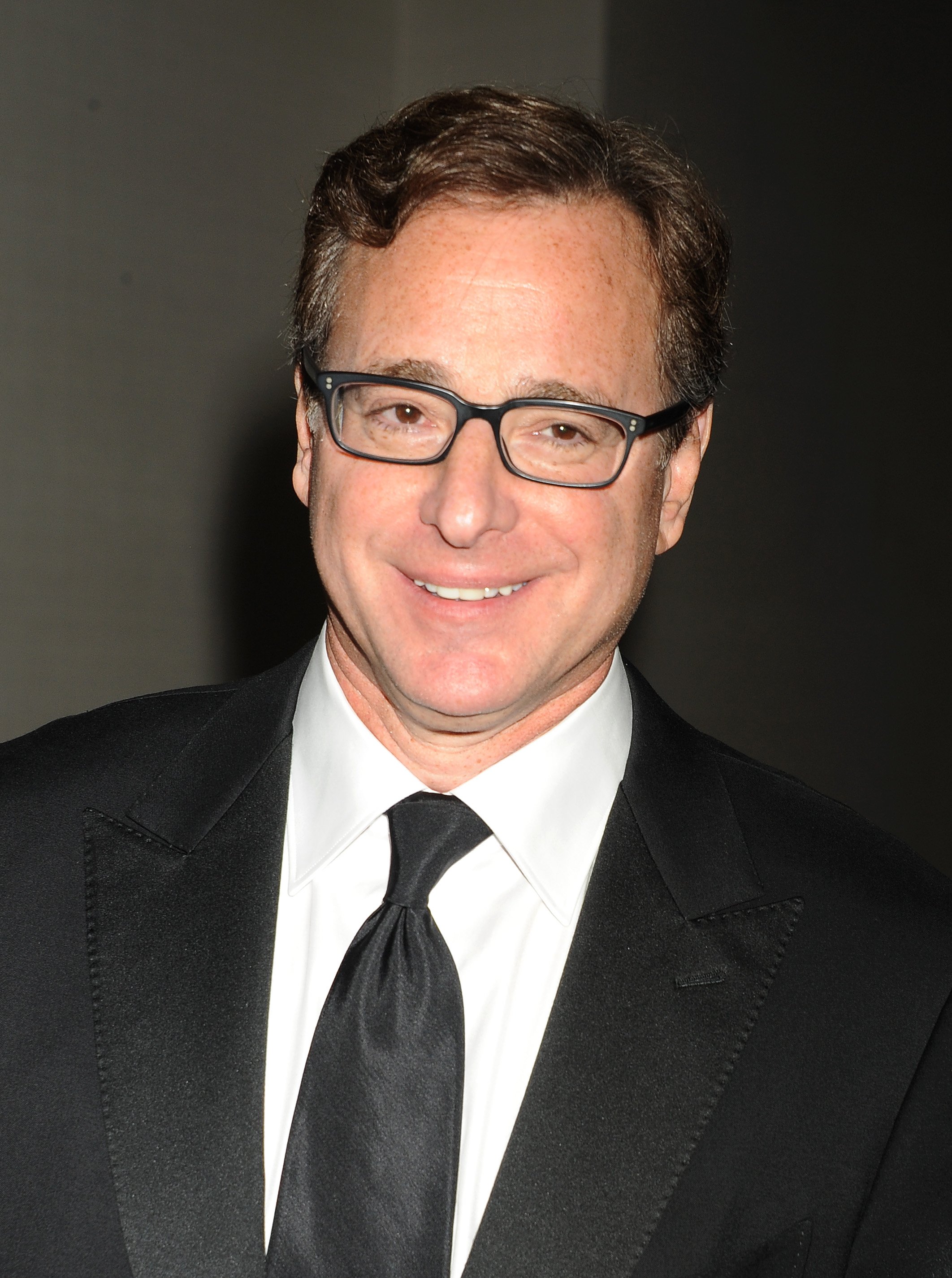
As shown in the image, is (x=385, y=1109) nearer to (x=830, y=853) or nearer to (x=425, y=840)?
(x=425, y=840)

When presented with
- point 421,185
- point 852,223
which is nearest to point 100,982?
point 421,185

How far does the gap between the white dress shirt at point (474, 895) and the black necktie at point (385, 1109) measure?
6cm

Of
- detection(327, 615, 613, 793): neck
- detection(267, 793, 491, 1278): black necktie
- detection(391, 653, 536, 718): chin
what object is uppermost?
detection(391, 653, 536, 718): chin

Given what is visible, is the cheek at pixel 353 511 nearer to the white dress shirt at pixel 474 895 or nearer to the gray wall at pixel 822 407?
the white dress shirt at pixel 474 895

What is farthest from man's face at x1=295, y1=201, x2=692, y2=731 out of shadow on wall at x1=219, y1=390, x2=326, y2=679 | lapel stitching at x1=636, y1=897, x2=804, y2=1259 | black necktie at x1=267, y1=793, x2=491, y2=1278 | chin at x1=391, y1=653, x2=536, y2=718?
shadow on wall at x1=219, y1=390, x2=326, y2=679

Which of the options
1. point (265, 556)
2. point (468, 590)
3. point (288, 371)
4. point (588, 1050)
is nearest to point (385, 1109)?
point (588, 1050)

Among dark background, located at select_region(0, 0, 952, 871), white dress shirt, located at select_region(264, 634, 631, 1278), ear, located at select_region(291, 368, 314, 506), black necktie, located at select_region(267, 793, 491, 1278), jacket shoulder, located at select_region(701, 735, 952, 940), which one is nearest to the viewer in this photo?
black necktie, located at select_region(267, 793, 491, 1278)

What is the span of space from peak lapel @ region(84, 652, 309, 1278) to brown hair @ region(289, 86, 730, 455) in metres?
0.53

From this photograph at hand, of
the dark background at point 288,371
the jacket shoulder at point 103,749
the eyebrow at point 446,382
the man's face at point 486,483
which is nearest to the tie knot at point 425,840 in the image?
the man's face at point 486,483

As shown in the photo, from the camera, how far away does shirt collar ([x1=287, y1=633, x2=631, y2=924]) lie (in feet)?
4.87

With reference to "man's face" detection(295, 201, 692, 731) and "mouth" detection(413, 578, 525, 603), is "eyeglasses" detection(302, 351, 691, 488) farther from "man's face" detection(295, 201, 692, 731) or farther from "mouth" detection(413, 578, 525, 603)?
"mouth" detection(413, 578, 525, 603)

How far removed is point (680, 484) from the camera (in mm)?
1694

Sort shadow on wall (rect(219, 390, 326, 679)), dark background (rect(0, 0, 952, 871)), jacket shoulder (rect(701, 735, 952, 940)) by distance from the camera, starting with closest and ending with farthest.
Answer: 1. jacket shoulder (rect(701, 735, 952, 940))
2. dark background (rect(0, 0, 952, 871))
3. shadow on wall (rect(219, 390, 326, 679))

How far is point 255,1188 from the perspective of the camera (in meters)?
1.30
